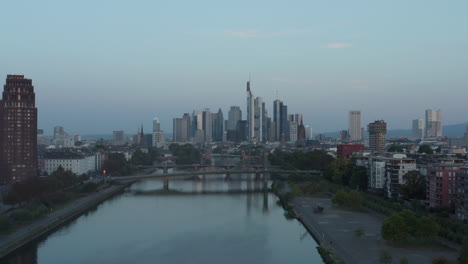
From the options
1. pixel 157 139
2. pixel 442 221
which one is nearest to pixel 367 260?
pixel 442 221

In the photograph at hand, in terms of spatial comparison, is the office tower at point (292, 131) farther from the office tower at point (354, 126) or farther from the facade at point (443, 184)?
the facade at point (443, 184)

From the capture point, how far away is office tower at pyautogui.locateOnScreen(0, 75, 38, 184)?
18.0 m

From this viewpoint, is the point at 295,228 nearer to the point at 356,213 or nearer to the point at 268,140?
the point at 356,213

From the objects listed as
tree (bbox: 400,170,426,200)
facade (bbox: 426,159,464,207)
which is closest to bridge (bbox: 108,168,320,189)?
tree (bbox: 400,170,426,200)

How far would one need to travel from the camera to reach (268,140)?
76625 mm

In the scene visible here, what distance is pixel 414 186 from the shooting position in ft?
47.8

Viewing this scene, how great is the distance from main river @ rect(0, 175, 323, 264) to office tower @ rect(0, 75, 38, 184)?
123 inches

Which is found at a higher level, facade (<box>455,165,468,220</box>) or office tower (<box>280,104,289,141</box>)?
office tower (<box>280,104,289,141</box>)

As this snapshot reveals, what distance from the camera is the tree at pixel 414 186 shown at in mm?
14484

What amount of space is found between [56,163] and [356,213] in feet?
49.1

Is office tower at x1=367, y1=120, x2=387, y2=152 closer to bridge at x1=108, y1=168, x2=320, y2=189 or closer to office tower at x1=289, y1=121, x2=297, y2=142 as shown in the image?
bridge at x1=108, y1=168, x2=320, y2=189

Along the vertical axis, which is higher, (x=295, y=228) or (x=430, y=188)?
(x=430, y=188)

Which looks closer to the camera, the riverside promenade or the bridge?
the riverside promenade

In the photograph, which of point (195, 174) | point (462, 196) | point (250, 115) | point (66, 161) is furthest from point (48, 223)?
point (250, 115)
